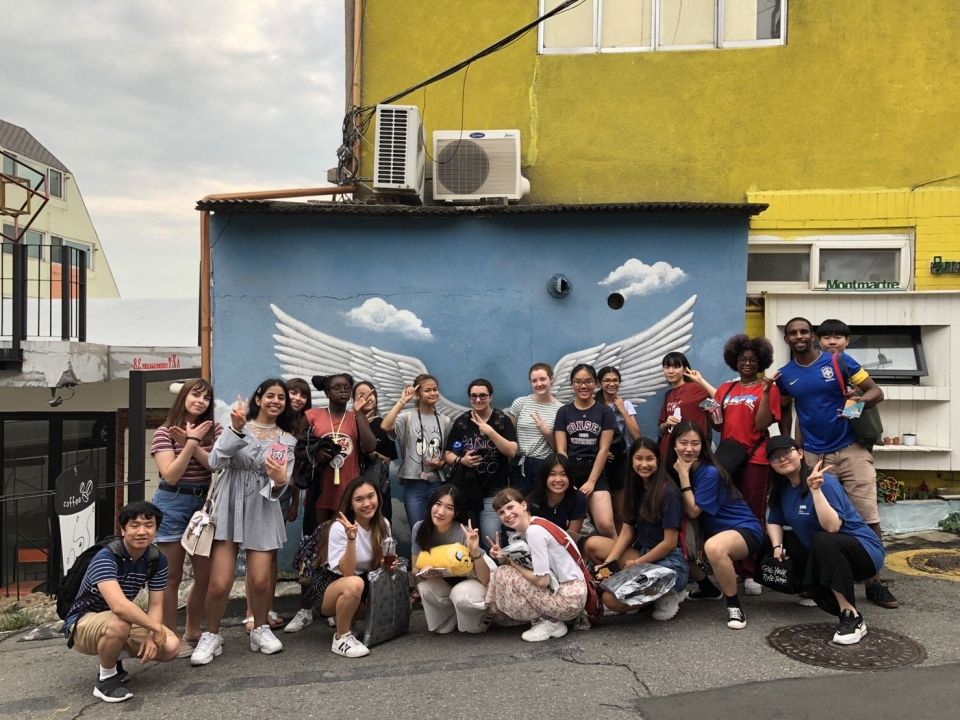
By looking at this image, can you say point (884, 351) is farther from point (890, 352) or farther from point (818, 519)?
point (818, 519)

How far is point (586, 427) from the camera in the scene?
5633 mm

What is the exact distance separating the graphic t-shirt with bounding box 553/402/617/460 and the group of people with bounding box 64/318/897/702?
0.01 meters

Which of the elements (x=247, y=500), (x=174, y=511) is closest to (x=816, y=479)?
(x=247, y=500)

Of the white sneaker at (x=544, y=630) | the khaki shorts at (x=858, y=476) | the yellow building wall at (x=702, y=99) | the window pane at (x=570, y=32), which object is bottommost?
the white sneaker at (x=544, y=630)

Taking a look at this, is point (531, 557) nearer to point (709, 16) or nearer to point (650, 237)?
point (650, 237)

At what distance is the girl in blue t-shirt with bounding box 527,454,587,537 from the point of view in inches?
203

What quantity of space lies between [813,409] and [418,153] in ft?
13.2

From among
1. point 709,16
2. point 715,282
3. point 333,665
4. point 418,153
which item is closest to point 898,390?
point 715,282

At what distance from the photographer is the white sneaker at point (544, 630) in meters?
4.68

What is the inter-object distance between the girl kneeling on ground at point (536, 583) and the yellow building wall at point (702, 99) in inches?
158

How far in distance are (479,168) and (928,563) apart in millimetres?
5004

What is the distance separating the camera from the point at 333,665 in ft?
14.6

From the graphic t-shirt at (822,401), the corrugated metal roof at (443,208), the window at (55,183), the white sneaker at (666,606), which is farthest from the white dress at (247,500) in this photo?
the window at (55,183)

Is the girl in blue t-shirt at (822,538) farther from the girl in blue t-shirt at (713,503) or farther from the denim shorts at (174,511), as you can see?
the denim shorts at (174,511)
